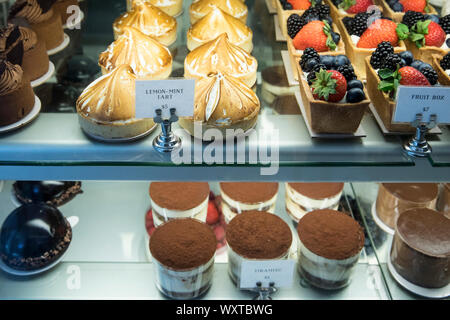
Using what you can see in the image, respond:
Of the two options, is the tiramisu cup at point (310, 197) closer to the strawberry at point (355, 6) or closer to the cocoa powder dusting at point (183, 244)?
the cocoa powder dusting at point (183, 244)

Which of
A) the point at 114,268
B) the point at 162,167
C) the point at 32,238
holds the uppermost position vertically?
the point at 162,167

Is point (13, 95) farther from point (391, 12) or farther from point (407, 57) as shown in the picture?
point (391, 12)

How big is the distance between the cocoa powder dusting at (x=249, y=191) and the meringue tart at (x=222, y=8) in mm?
696

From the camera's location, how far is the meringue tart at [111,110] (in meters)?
1.30

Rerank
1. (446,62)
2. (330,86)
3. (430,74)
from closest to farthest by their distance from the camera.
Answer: (330,86) → (430,74) → (446,62)

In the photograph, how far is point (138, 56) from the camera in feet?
5.48

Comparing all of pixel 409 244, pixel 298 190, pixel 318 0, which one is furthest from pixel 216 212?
pixel 318 0

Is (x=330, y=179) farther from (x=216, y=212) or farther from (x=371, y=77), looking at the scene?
(x=216, y=212)

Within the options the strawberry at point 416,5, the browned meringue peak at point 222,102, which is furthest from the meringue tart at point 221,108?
the strawberry at point 416,5

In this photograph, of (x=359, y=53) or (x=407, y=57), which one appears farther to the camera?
(x=359, y=53)

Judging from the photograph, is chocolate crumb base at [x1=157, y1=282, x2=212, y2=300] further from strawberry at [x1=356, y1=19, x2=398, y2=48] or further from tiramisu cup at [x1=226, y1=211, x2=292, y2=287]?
strawberry at [x1=356, y1=19, x2=398, y2=48]

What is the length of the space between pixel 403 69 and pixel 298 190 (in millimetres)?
699

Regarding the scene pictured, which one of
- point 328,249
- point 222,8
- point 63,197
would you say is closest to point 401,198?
point 328,249

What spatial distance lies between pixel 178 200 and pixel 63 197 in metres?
0.51
